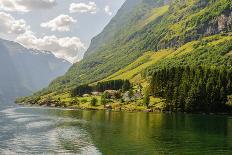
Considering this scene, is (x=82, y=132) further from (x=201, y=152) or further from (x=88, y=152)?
(x=201, y=152)

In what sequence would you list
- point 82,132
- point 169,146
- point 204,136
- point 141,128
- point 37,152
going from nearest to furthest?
1. point 37,152
2. point 169,146
3. point 204,136
4. point 82,132
5. point 141,128

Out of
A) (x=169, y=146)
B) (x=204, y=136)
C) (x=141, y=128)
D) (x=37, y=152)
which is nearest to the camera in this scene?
(x=37, y=152)

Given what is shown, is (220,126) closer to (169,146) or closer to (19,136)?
(169,146)

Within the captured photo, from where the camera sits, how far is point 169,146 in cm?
10044

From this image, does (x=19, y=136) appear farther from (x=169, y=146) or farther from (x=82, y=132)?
(x=169, y=146)

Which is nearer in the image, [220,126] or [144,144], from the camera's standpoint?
[144,144]

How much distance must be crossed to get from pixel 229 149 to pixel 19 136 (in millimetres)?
64744

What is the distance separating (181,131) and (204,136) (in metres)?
13.2

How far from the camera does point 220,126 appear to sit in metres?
146

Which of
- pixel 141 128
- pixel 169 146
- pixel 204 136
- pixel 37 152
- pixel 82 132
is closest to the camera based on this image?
pixel 37 152

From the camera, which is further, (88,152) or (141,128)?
(141,128)

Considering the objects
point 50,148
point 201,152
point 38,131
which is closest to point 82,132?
point 38,131

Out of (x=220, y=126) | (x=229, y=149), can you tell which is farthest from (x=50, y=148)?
(x=220, y=126)

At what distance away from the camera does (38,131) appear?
136000 mm
